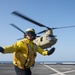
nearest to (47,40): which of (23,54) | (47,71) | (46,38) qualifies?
(46,38)

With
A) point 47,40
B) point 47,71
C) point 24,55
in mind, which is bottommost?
point 47,71

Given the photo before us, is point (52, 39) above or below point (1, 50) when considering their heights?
above

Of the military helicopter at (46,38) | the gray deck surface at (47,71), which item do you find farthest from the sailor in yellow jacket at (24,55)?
the military helicopter at (46,38)

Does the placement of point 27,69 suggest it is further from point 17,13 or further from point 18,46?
point 17,13

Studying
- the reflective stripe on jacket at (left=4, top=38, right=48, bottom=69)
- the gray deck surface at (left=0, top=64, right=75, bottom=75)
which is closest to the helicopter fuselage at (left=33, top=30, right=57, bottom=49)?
the gray deck surface at (left=0, top=64, right=75, bottom=75)

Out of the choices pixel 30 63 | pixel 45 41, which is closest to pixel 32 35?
pixel 30 63

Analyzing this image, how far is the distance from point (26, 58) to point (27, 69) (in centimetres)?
33

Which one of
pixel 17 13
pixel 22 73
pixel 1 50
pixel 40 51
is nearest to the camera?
pixel 1 50

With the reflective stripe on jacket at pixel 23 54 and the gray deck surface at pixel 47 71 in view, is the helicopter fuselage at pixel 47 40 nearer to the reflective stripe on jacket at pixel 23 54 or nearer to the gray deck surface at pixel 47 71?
the gray deck surface at pixel 47 71

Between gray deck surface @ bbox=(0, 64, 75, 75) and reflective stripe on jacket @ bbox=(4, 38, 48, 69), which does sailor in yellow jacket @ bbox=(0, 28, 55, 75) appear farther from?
gray deck surface @ bbox=(0, 64, 75, 75)

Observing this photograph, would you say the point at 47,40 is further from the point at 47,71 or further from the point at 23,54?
the point at 23,54

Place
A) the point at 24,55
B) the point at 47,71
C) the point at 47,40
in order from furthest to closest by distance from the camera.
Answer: the point at 47,40 → the point at 47,71 → the point at 24,55

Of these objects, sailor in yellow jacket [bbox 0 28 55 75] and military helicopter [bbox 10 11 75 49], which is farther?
military helicopter [bbox 10 11 75 49]

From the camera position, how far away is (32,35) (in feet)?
20.8
